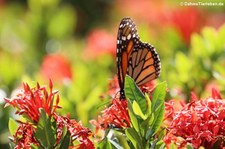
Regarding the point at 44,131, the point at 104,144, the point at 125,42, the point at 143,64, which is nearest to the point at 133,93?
the point at 104,144

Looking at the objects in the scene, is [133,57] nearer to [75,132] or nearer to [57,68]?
[75,132]

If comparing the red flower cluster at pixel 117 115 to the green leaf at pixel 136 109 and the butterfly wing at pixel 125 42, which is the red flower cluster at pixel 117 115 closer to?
the green leaf at pixel 136 109

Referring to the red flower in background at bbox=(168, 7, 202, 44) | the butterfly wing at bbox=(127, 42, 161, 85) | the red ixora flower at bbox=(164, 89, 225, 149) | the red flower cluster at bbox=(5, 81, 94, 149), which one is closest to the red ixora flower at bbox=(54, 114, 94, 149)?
the red flower cluster at bbox=(5, 81, 94, 149)

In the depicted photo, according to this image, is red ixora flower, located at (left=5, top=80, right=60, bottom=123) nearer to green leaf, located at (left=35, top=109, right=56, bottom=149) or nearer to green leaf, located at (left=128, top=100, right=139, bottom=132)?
green leaf, located at (left=35, top=109, right=56, bottom=149)

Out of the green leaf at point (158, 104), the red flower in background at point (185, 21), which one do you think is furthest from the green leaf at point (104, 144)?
the red flower in background at point (185, 21)

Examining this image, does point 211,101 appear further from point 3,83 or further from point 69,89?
point 3,83

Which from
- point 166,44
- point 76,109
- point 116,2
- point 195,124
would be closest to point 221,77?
point 76,109
